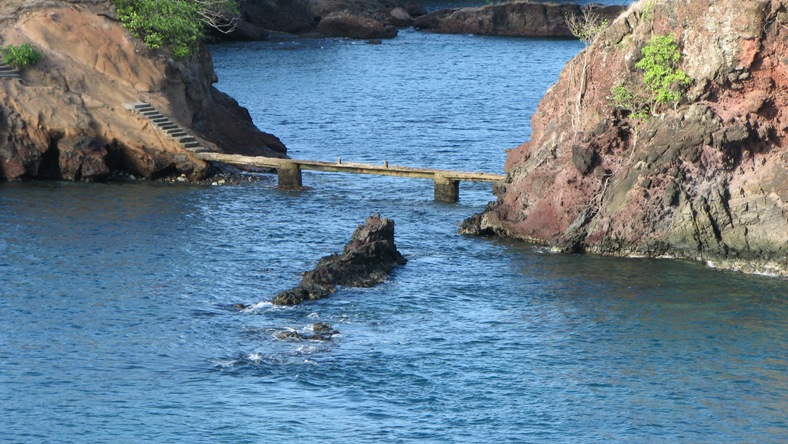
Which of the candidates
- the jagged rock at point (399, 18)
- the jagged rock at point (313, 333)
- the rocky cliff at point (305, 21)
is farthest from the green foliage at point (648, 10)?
the jagged rock at point (399, 18)

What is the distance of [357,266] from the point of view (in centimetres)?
4784

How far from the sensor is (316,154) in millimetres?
74938

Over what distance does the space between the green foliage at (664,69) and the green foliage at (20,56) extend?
33505 mm

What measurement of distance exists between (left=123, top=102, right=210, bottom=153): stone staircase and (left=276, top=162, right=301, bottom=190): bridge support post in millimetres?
4667

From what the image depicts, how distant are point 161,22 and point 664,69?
3074cm

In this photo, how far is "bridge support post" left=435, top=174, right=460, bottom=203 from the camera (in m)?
61.9

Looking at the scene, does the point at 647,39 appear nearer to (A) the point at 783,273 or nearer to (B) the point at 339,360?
(A) the point at 783,273

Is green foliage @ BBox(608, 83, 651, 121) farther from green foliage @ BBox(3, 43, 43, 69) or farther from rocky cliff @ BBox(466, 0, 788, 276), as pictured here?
green foliage @ BBox(3, 43, 43, 69)

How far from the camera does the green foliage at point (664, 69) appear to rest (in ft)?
165

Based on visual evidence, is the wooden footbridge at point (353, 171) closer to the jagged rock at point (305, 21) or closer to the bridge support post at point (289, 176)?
the bridge support post at point (289, 176)

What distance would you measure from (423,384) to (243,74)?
77478 mm

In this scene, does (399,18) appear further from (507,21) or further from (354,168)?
(354,168)

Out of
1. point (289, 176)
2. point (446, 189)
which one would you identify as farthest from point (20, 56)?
point (446, 189)

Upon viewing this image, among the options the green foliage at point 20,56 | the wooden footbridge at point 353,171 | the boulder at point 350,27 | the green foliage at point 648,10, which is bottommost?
the wooden footbridge at point 353,171
